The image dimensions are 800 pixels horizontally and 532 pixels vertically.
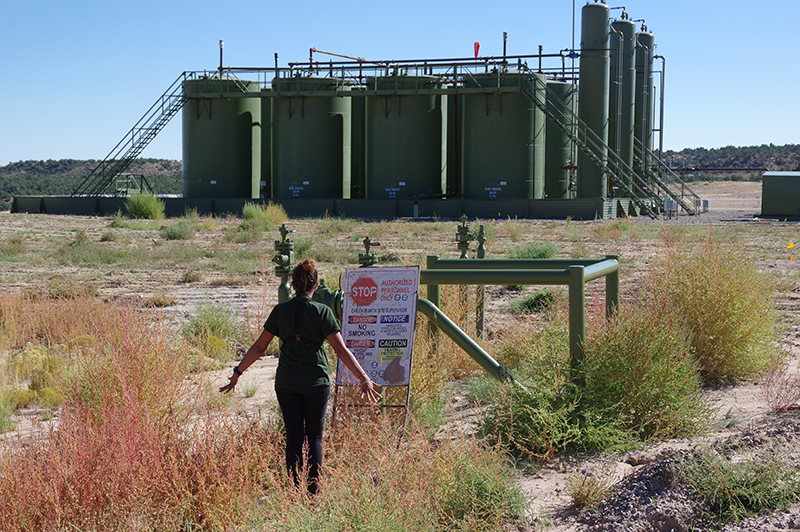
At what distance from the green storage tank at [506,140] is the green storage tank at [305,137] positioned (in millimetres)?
7059

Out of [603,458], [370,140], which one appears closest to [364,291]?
[603,458]

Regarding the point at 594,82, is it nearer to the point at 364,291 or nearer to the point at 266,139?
the point at 266,139

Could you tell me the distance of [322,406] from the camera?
15.9 feet

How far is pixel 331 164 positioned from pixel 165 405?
34648 mm

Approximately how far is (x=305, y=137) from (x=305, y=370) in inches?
1395

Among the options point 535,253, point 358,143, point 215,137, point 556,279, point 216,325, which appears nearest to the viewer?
point 556,279

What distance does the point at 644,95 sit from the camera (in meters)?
38.7

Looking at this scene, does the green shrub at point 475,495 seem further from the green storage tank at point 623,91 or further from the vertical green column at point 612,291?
the green storage tank at point 623,91

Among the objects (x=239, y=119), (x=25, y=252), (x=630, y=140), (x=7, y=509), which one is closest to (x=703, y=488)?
(x=7, y=509)

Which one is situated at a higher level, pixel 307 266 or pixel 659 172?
pixel 659 172

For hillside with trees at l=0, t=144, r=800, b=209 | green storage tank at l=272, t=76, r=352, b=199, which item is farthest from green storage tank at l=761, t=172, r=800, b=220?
hillside with trees at l=0, t=144, r=800, b=209

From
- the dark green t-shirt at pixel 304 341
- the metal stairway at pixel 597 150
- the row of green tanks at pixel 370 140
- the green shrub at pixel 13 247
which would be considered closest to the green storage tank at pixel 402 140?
the row of green tanks at pixel 370 140

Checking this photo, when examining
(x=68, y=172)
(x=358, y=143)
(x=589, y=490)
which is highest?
(x=68, y=172)

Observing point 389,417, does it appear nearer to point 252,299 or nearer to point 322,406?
point 322,406
